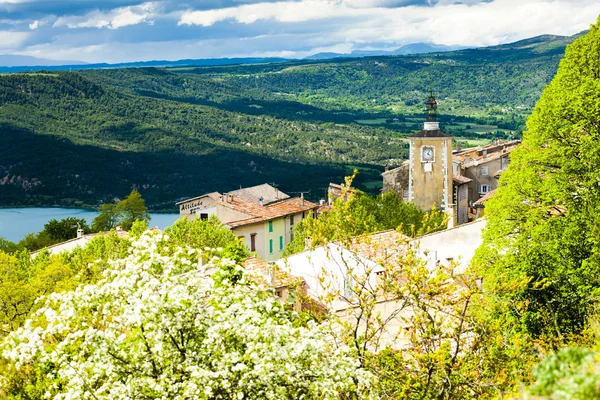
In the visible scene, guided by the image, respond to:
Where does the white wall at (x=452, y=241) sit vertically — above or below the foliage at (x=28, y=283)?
above

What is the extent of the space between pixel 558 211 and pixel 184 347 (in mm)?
12879

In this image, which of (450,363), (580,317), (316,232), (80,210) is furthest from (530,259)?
(80,210)

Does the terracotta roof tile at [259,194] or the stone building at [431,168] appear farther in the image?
the terracotta roof tile at [259,194]

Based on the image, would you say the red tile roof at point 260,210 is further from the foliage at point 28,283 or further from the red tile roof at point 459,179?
the red tile roof at point 459,179

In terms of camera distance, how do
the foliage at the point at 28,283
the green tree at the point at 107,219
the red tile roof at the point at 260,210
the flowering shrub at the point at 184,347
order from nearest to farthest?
the flowering shrub at the point at 184,347 < the foliage at the point at 28,283 < the red tile roof at the point at 260,210 < the green tree at the point at 107,219

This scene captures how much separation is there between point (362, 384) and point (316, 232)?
4888mm

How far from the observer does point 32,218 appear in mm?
149250

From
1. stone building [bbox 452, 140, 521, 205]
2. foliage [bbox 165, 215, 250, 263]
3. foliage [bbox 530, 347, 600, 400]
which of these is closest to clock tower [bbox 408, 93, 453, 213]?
stone building [bbox 452, 140, 521, 205]

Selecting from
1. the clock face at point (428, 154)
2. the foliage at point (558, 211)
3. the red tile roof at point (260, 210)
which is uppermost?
the foliage at point (558, 211)

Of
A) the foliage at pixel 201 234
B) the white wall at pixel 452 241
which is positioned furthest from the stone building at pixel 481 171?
the white wall at pixel 452 241

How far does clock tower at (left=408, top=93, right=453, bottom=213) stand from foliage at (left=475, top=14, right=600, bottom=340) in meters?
50.5

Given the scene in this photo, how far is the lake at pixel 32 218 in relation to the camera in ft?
435

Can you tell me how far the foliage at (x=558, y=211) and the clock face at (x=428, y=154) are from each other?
50.8m

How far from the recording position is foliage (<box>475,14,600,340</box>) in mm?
20016
